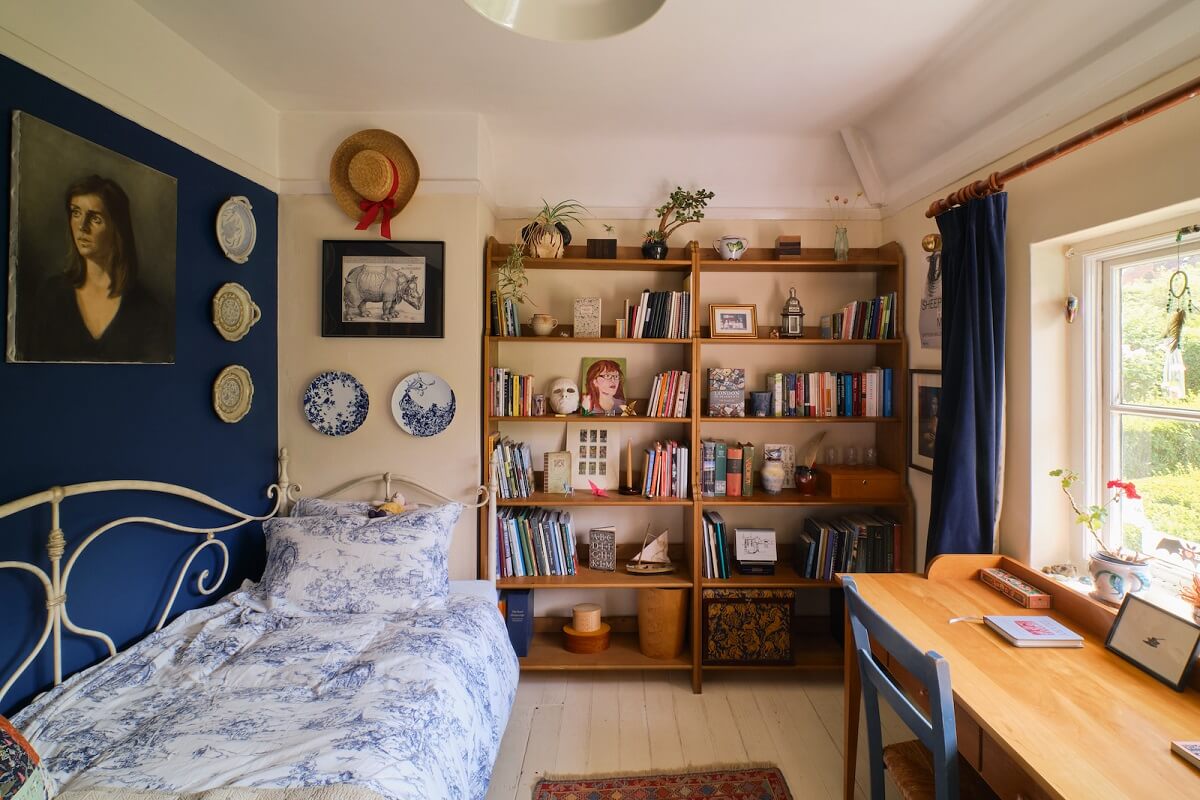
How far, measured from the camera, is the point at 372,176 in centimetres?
260

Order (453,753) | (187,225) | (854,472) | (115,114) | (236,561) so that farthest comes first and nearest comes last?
1. (854,472)
2. (236,561)
3. (187,225)
4. (115,114)
5. (453,753)

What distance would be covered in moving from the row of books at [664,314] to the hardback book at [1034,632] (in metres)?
1.69

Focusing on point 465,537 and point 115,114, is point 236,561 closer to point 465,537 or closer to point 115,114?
point 465,537

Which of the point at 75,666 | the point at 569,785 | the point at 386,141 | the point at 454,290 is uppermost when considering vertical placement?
the point at 386,141

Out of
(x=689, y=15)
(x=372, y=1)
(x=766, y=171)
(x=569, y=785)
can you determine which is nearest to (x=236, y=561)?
(x=569, y=785)

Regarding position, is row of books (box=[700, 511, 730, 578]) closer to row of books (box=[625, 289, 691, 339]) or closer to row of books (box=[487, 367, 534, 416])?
row of books (box=[625, 289, 691, 339])

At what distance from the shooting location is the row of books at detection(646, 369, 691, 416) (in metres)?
2.93

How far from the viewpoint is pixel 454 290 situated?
9.00 feet

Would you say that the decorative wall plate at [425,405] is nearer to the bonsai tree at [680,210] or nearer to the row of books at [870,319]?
the bonsai tree at [680,210]

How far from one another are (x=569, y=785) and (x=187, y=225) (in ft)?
8.00

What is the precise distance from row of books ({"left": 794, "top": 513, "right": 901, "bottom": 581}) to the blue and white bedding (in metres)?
1.58

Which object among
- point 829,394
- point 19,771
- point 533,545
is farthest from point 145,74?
point 829,394

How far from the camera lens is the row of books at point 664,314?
2.91 metres

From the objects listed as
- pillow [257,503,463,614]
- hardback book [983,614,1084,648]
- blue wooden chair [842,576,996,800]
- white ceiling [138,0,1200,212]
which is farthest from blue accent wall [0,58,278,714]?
hardback book [983,614,1084,648]
